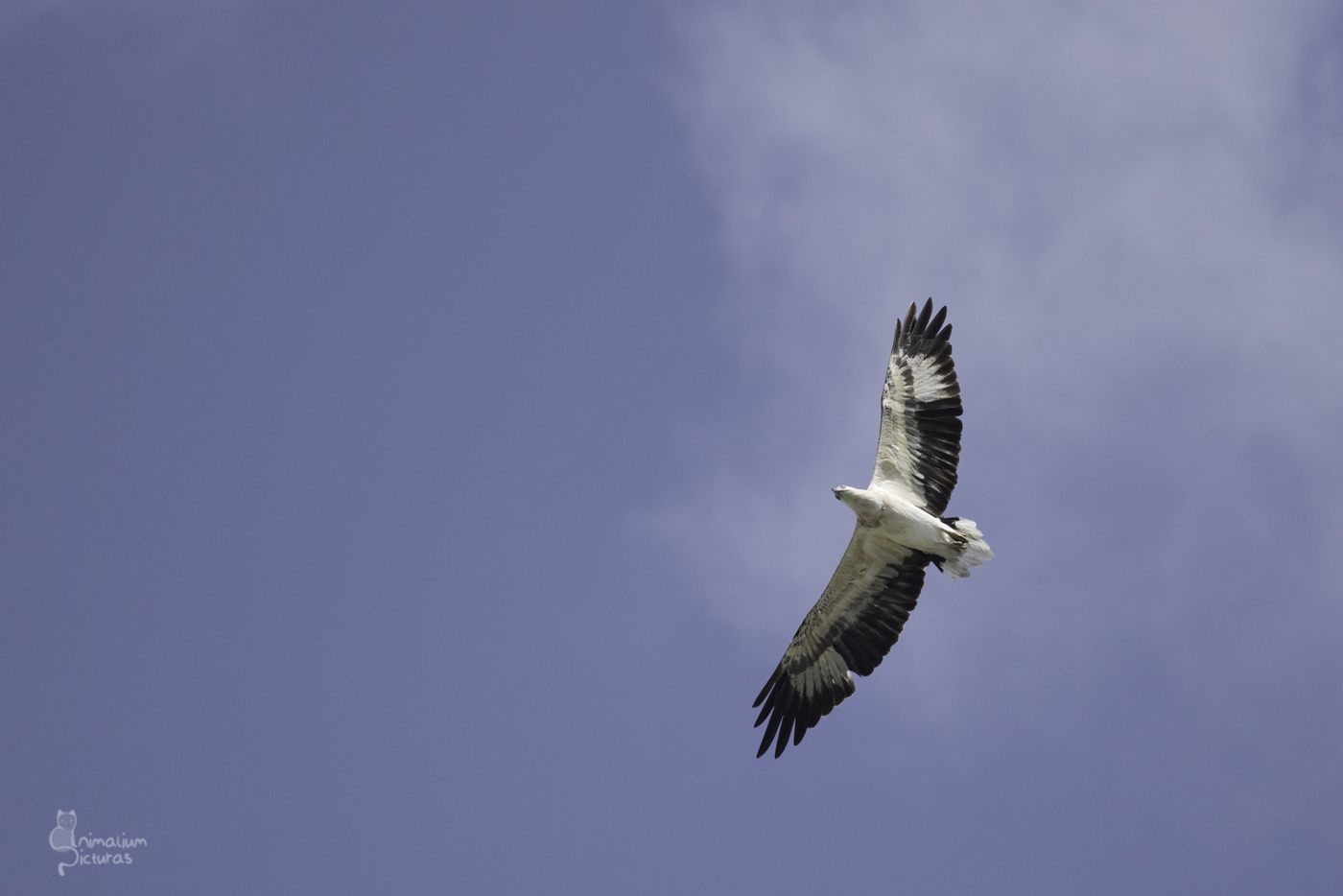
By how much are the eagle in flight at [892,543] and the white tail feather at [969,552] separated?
17 mm

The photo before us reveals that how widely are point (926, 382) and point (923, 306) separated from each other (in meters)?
1.70

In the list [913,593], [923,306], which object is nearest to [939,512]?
[913,593]

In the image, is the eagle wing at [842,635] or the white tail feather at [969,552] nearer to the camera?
the white tail feather at [969,552]

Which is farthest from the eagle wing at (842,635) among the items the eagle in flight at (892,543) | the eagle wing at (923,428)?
the eagle wing at (923,428)

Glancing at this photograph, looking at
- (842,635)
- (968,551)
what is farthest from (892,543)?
(842,635)

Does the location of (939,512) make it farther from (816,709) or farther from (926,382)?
(816,709)

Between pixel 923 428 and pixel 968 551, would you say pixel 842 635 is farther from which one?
pixel 923 428

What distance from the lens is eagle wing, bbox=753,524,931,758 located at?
19.7 meters

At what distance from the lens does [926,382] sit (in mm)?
19938

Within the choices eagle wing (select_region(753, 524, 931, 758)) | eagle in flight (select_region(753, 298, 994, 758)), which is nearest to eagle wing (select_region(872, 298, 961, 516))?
eagle in flight (select_region(753, 298, 994, 758))

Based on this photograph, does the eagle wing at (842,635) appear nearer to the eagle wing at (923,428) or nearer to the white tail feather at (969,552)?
the white tail feather at (969,552)

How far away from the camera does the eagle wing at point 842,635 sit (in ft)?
64.6

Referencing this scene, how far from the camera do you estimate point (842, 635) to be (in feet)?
66.3

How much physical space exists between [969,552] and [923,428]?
2398 millimetres
